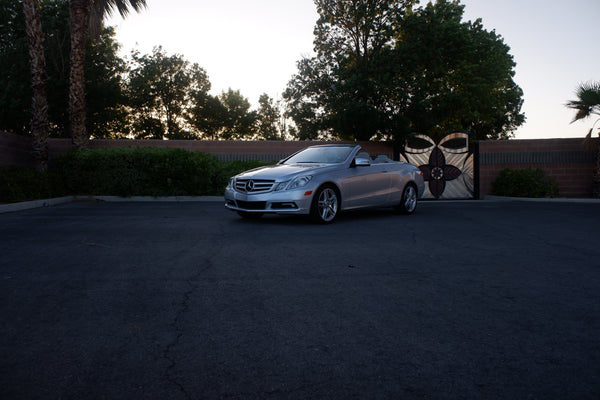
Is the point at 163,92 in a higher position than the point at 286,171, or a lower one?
higher

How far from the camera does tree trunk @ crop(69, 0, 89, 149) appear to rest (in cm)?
1823

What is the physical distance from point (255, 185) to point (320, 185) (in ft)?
4.06

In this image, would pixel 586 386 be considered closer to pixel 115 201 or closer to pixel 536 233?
pixel 536 233

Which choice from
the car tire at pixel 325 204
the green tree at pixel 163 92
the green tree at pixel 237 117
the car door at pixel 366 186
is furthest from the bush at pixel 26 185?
the green tree at pixel 237 117

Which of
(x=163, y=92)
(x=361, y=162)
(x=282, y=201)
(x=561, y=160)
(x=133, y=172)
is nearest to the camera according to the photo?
(x=282, y=201)

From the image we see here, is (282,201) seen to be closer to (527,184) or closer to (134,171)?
(134,171)

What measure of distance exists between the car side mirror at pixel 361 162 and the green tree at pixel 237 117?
51805 millimetres

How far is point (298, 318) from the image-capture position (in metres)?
3.89

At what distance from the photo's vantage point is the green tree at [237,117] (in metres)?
62.5

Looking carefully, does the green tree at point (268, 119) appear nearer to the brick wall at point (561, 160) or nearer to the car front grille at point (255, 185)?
the brick wall at point (561, 160)

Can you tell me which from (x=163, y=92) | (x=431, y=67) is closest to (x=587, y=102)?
(x=431, y=67)

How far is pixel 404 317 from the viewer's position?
3.92m

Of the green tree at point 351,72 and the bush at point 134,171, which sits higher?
the green tree at point 351,72

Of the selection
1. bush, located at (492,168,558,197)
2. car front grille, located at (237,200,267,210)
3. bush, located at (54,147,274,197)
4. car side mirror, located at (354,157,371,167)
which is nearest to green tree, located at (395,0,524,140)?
bush, located at (492,168,558,197)
